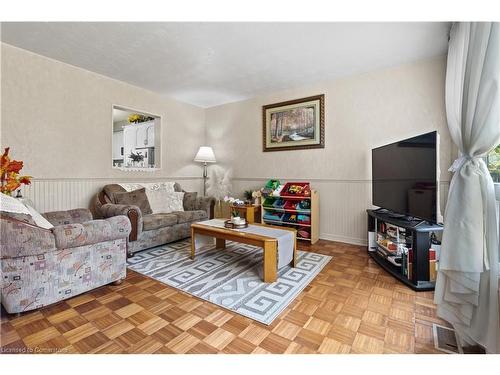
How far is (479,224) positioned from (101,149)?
3.97m

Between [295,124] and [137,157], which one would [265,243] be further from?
[137,157]

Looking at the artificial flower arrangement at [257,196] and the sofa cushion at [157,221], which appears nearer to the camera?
the sofa cushion at [157,221]

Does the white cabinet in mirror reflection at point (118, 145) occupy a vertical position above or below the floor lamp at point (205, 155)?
above

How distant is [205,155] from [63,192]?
7.17ft

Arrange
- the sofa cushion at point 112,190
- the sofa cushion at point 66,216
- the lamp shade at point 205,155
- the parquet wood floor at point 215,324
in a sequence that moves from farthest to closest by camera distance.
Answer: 1. the lamp shade at point 205,155
2. the sofa cushion at point 112,190
3. the sofa cushion at point 66,216
4. the parquet wood floor at point 215,324

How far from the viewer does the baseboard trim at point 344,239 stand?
10.6ft

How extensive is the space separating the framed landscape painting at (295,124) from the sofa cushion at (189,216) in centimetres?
155

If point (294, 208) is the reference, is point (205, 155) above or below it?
above

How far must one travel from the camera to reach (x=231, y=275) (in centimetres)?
224

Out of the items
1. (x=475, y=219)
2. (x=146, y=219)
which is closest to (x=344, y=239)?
(x=475, y=219)

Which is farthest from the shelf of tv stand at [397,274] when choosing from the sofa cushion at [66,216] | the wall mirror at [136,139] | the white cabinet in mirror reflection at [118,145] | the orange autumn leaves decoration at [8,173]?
the white cabinet in mirror reflection at [118,145]

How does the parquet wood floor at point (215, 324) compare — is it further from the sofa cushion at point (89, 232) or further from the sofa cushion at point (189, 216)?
the sofa cushion at point (189, 216)
